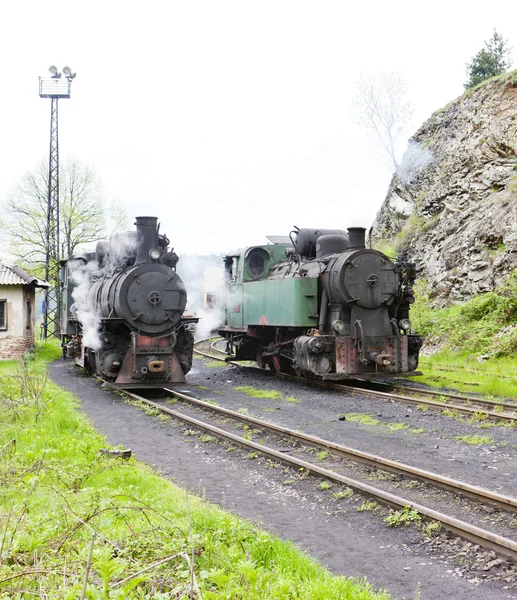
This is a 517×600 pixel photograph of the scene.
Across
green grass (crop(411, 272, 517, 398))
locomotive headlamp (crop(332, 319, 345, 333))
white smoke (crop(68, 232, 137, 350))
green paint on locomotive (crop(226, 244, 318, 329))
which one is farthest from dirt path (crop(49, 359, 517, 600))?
green grass (crop(411, 272, 517, 398))

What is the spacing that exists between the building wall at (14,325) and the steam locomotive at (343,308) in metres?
11.2

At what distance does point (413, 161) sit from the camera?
27.5 m

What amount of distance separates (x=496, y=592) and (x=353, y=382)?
10321mm

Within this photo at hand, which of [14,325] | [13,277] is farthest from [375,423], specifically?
[13,277]

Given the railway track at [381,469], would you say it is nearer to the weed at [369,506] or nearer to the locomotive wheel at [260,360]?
the weed at [369,506]

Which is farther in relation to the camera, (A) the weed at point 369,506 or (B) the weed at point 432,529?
(A) the weed at point 369,506

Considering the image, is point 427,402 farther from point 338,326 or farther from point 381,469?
point 381,469

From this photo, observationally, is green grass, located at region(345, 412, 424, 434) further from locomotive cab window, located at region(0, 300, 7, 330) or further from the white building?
locomotive cab window, located at region(0, 300, 7, 330)

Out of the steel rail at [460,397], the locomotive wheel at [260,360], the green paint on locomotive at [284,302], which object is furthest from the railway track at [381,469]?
the locomotive wheel at [260,360]

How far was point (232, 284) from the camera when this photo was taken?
17.3m

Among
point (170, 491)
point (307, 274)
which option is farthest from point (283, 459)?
point (307, 274)

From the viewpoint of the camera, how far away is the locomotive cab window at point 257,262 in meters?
16.6

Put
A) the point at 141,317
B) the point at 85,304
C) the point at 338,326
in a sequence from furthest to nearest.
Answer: the point at 85,304 → the point at 338,326 → the point at 141,317

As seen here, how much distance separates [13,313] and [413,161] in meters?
17.8
